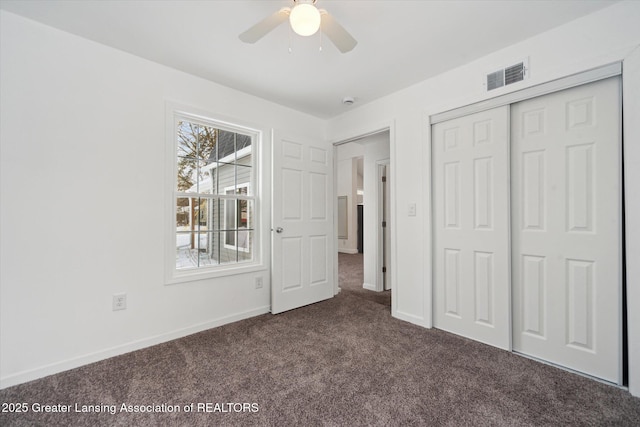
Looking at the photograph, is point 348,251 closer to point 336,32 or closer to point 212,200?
point 212,200

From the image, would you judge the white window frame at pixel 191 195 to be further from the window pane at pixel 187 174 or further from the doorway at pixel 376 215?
the doorway at pixel 376 215

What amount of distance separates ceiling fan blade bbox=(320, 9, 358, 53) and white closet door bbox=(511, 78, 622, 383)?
1.58 meters

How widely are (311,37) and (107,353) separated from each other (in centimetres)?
298

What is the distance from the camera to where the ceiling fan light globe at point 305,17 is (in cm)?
143

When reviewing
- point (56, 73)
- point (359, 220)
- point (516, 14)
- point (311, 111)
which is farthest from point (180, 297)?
Answer: point (359, 220)

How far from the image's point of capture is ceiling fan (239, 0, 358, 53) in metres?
1.44

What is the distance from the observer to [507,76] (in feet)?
7.51

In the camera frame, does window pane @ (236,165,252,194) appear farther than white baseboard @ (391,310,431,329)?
Yes

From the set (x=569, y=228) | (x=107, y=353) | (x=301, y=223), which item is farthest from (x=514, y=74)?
(x=107, y=353)

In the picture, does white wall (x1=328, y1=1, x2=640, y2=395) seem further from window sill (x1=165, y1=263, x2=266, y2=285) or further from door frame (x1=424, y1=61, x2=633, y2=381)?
window sill (x1=165, y1=263, x2=266, y2=285)

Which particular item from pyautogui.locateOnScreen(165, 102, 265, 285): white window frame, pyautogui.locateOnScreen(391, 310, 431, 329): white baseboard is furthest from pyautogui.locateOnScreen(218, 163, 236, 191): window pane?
pyautogui.locateOnScreen(391, 310, 431, 329): white baseboard

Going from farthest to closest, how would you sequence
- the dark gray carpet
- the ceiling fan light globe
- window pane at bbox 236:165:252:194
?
window pane at bbox 236:165:252:194 → the dark gray carpet → the ceiling fan light globe

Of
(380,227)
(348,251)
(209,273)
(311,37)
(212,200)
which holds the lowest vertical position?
(348,251)

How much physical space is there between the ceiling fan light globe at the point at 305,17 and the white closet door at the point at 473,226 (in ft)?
5.84
